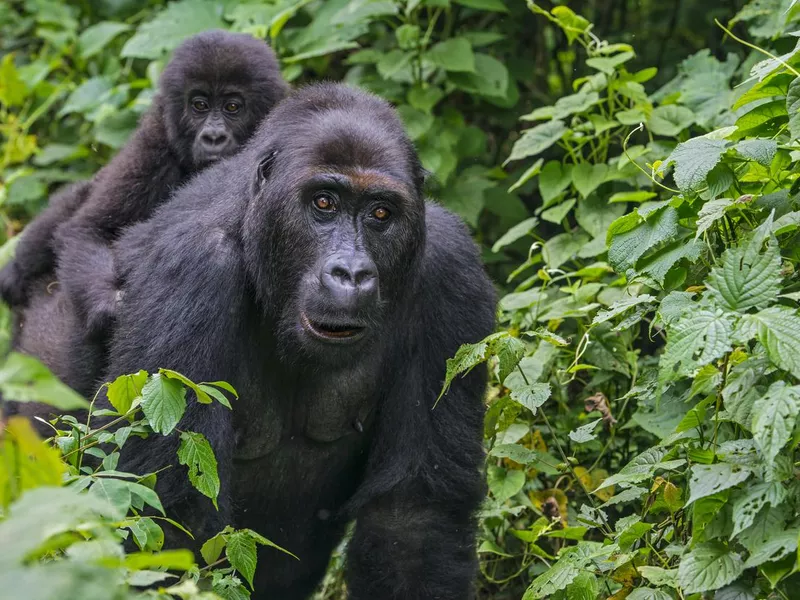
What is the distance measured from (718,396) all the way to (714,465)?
30cm

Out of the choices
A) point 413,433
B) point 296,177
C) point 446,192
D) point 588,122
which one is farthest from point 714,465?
point 446,192

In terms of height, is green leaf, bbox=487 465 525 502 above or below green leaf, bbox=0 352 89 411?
below

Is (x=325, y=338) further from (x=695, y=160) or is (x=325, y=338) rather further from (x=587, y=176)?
(x=587, y=176)

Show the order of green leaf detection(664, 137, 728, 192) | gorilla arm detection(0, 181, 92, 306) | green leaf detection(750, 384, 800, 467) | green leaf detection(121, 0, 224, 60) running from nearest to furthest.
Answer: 1. green leaf detection(750, 384, 800, 467)
2. green leaf detection(664, 137, 728, 192)
3. gorilla arm detection(0, 181, 92, 306)
4. green leaf detection(121, 0, 224, 60)

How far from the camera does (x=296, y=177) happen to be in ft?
12.3

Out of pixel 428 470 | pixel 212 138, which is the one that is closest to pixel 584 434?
pixel 428 470

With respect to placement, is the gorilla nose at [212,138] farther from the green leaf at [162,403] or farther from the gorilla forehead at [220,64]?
the green leaf at [162,403]

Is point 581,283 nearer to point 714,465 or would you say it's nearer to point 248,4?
point 714,465

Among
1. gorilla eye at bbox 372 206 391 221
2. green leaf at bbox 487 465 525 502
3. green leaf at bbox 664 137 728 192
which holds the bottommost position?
green leaf at bbox 487 465 525 502

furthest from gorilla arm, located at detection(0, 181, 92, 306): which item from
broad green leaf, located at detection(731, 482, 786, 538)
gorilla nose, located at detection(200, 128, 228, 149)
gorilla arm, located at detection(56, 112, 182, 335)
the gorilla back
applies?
broad green leaf, located at detection(731, 482, 786, 538)

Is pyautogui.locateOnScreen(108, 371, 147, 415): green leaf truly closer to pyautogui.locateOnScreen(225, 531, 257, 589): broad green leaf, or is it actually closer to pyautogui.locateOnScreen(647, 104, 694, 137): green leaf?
pyautogui.locateOnScreen(225, 531, 257, 589): broad green leaf

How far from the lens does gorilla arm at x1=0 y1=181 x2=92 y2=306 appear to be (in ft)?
18.2

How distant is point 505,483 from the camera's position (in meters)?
4.49

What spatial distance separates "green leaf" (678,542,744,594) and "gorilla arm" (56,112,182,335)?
2464 millimetres
